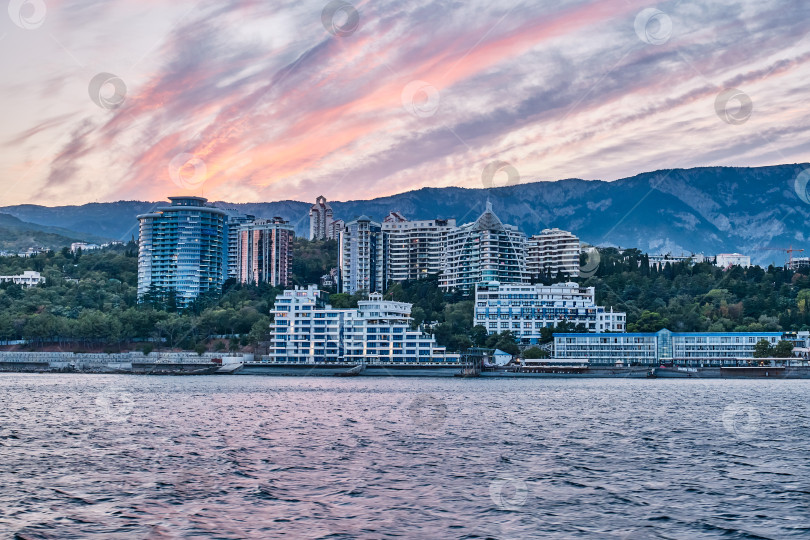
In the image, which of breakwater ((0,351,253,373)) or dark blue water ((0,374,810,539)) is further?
breakwater ((0,351,253,373))

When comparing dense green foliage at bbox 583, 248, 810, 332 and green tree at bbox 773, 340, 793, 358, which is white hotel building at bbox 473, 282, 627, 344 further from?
green tree at bbox 773, 340, 793, 358

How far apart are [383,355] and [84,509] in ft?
400

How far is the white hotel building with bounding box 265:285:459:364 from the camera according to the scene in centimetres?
15038

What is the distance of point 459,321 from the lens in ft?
586

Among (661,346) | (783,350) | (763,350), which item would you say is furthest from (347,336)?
(783,350)

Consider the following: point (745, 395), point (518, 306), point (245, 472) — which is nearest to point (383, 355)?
point (518, 306)

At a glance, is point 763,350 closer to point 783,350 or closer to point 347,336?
point 783,350
